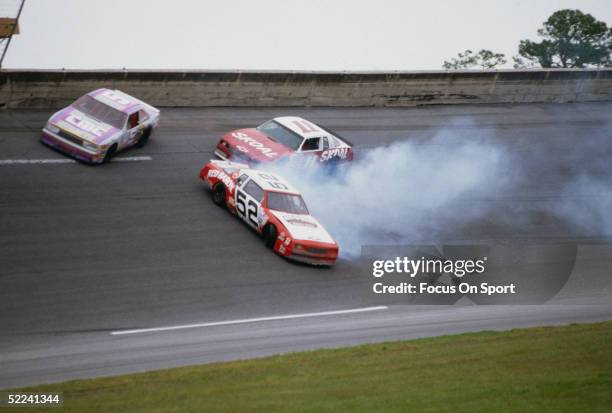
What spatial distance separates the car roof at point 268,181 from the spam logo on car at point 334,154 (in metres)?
2.70

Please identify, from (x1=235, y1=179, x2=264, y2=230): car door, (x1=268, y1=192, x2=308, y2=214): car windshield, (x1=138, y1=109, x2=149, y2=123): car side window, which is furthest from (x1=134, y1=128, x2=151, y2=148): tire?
(x1=268, y1=192, x2=308, y2=214): car windshield

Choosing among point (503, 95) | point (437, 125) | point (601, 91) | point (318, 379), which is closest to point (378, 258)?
point (318, 379)

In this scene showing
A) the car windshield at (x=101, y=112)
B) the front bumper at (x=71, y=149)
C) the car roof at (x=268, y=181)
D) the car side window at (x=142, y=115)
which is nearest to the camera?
the car roof at (x=268, y=181)

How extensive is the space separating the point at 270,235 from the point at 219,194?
1967mm

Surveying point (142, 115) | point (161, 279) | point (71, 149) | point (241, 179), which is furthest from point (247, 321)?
point (142, 115)

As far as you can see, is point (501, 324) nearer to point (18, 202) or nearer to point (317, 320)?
point (317, 320)

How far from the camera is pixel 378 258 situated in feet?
60.5

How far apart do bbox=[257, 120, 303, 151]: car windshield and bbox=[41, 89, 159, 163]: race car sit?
9.69ft

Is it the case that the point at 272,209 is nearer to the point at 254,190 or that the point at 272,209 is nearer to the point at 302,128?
the point at 254,190

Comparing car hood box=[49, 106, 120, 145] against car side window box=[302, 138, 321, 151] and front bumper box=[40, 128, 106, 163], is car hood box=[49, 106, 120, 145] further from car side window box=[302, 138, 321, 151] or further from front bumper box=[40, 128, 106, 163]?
car side window box=[302, 138, 321, 151]

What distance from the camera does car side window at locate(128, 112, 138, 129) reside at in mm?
20341

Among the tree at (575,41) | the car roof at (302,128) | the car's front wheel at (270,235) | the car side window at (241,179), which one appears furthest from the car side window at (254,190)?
the tree at (575,41)

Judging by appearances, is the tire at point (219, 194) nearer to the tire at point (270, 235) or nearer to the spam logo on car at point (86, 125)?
the tire at point (270, 235)

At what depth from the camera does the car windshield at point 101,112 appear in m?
20.0
